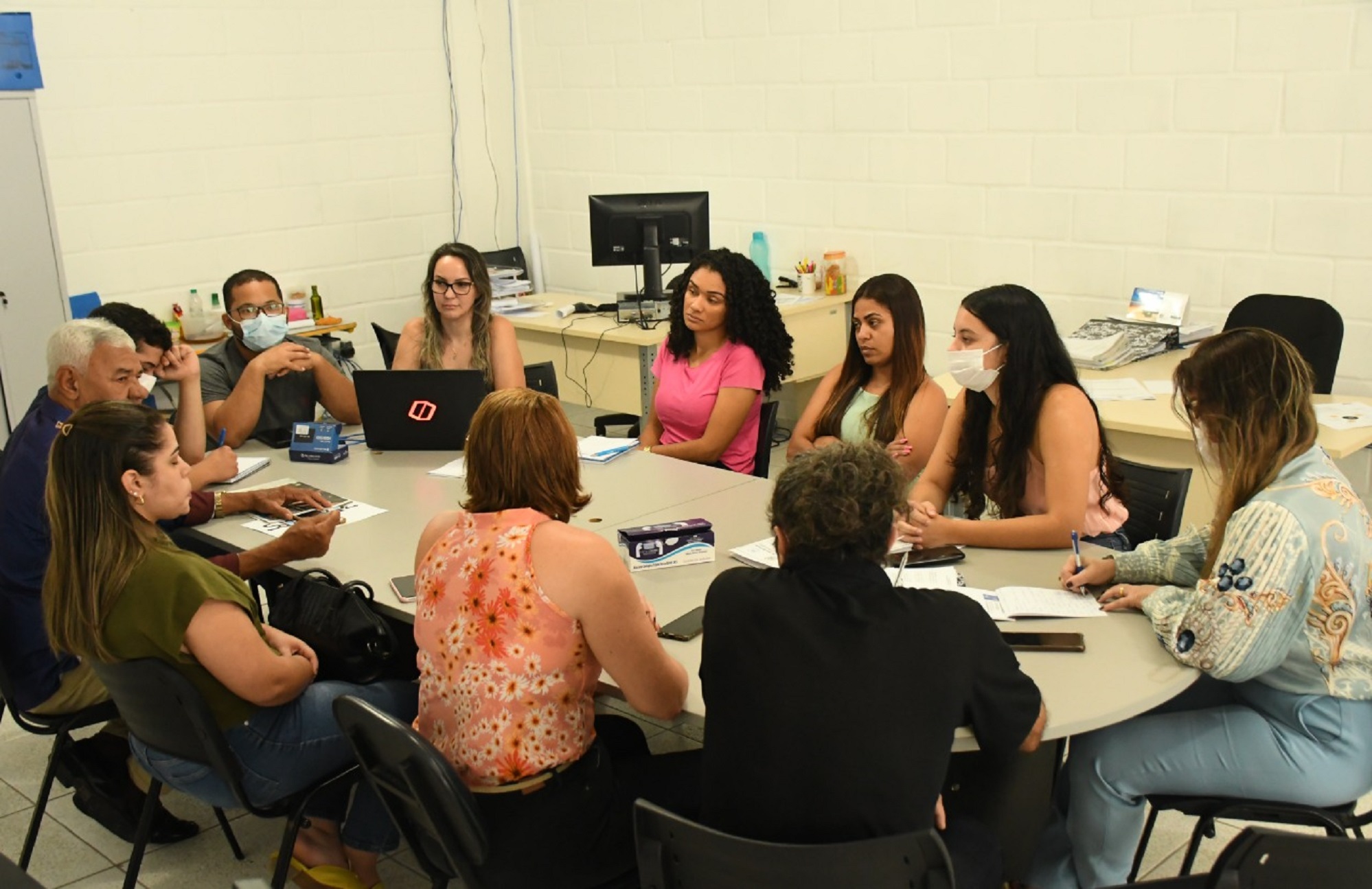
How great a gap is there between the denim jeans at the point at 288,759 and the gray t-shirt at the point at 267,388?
1.64m

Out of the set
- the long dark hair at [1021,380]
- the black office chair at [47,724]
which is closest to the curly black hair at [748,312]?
the long dark hair at [1021,380]

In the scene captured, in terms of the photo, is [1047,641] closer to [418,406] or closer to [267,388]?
[418,406]

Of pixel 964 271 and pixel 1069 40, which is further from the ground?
pixel 1069 40

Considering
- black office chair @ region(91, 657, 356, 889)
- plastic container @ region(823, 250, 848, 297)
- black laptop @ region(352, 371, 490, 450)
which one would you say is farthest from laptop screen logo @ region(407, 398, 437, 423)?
plastic container @ region(823, 250, 848, 297)

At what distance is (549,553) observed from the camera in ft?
6.83

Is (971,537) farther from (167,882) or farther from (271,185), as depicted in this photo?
(271,185)

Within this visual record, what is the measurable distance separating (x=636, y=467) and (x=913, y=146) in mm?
2650

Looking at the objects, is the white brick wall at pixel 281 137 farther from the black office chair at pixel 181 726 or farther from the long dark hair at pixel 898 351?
the black office chair at pixel 181 726

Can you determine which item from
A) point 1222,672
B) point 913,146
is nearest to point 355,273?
point 913,146

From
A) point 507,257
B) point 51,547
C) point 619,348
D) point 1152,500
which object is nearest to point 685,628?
point 1152,500

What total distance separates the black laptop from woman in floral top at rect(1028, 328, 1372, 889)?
2.02 metres

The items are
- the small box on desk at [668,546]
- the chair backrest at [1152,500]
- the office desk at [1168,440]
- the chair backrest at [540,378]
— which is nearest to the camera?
the small box on desk at [668,546]

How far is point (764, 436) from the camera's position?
395 centimetres

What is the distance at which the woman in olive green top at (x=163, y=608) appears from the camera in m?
2.28
